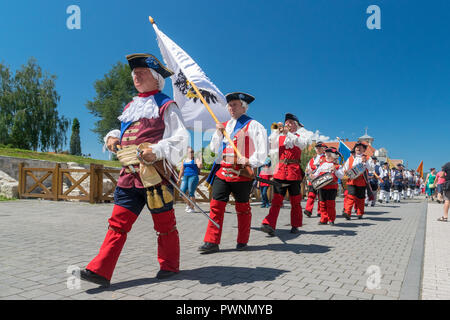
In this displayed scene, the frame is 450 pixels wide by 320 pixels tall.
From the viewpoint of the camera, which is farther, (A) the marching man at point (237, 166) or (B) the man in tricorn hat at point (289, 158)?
(B) the man in tricorn hat at point (289, 158)

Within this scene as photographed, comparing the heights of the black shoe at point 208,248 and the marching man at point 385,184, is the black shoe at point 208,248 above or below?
below

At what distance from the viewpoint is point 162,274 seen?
10.5 feet

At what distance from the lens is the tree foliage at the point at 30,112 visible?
28.4 m

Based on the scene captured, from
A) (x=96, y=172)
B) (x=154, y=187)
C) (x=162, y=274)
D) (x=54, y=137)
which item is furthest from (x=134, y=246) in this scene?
(x=54, y=137)

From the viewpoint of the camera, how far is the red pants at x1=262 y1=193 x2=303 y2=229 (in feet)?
18.4

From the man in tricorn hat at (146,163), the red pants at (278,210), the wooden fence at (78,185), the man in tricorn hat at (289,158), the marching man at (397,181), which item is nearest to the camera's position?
the man in tricorn hat at (146,163)

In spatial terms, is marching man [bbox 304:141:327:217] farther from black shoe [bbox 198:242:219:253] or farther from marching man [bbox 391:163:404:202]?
marching man [bbox 391:163:404:202]

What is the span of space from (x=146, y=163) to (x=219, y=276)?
4.63ft

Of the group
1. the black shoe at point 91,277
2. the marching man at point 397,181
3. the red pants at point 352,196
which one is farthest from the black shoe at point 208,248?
the marching man at point 397,181

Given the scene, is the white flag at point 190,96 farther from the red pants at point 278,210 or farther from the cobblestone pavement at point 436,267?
the cobblestone pavement at point 436,267

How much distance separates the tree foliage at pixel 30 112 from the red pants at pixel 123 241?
3041cm

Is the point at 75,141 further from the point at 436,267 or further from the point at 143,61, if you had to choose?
the point at 436,267

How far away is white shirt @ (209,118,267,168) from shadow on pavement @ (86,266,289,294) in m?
1.31

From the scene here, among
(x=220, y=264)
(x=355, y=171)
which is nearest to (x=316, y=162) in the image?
(x=355, y=171)
